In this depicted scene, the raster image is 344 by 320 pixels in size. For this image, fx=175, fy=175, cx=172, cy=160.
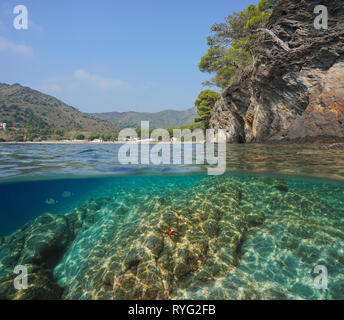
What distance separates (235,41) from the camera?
2478 cm

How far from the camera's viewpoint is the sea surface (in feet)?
14.6

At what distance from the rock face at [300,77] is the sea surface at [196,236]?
2.43 m

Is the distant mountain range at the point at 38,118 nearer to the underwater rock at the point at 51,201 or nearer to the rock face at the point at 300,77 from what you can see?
the underwater rock at the point at 51,201

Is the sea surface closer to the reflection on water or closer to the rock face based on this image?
the reflection on water

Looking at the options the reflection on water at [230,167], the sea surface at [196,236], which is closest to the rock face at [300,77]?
the reflection on water at [230,167]

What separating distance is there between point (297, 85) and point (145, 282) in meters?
14.8

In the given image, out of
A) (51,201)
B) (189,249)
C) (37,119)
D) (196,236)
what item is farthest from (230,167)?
(37,119)

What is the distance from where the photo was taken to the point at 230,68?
26.4 metres

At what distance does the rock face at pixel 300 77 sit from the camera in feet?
33.3

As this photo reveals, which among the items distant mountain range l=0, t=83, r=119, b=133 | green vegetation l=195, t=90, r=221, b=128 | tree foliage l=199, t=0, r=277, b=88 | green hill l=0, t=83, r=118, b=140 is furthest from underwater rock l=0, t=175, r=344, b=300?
distant mountain range l=0, t=83, r=119, b=133

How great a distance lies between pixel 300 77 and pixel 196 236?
13.1 meters

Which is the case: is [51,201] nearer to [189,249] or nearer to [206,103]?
Result: [189,249]
